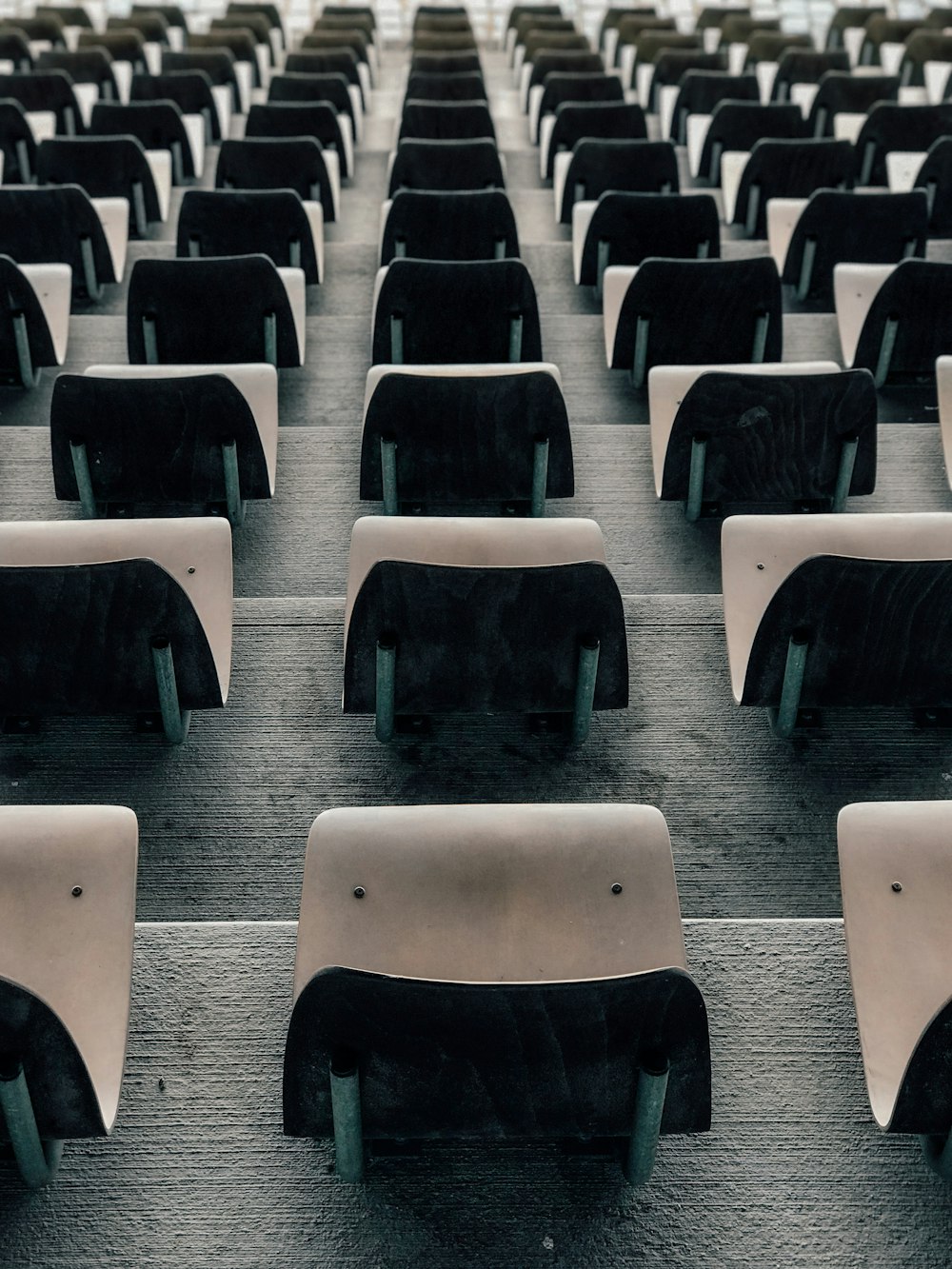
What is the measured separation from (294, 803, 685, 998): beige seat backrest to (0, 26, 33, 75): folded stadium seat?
26.2 ft

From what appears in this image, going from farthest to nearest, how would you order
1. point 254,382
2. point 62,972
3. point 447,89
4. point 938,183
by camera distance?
point 447,89, point 938,183, point 254,382, point 62,972

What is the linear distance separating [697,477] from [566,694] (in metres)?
0.96

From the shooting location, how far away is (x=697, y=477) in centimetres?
310

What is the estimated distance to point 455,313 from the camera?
372cm

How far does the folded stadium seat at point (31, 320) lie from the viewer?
11.9 feet

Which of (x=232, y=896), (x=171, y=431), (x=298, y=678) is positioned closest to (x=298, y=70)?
(x=171, y=431)

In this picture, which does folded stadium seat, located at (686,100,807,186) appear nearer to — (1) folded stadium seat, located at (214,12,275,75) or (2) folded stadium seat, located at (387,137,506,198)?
(2) folded stadium seat, located at (387,137,506,198)

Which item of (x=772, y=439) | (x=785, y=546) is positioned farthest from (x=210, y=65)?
Answer: (x=785, y=546)

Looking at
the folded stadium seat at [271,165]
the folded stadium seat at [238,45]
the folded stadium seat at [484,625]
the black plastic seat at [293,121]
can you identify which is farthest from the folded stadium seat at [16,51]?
the folded stadium seat at [484,625]

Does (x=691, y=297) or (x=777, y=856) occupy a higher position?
(x=691, y=297)

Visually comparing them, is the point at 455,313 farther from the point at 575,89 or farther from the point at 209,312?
the point at 575,89

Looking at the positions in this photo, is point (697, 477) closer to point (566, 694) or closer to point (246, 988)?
point (566, 694)

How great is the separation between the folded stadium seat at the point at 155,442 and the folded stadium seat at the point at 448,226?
1.50 metres

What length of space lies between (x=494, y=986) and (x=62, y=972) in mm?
698
